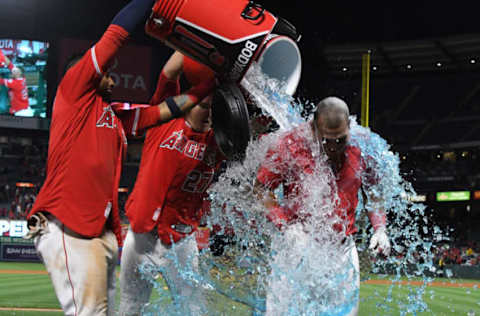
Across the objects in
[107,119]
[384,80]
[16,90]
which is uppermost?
[384,80]

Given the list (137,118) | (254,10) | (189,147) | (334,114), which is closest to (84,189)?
(137,118)

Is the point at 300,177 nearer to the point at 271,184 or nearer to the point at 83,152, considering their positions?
the point at 271,184

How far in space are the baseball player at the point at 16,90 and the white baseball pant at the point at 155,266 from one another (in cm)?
2342

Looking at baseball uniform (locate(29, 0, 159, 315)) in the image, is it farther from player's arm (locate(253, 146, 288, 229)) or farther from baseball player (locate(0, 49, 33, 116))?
baseball player (locate(0, 49, 33, 116))

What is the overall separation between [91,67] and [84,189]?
0.61 m

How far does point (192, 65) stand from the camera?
2951 mm

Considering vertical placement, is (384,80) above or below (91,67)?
above

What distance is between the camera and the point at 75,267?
2.46 metres

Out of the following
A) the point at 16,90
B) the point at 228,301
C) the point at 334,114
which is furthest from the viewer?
the point at 16,90

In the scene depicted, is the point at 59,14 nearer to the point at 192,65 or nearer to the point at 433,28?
the point at 433,28

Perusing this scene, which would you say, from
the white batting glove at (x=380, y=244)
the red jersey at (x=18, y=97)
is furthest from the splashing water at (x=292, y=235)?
the red jersey at (x=18, y=97)

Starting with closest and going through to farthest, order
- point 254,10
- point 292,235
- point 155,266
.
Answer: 1. point 254,10
2. point 292,235
3. point 155,266

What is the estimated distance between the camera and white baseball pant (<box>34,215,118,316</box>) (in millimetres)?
2449

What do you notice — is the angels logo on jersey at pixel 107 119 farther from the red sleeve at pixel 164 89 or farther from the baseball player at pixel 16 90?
the baseball player at pixel 16 90
